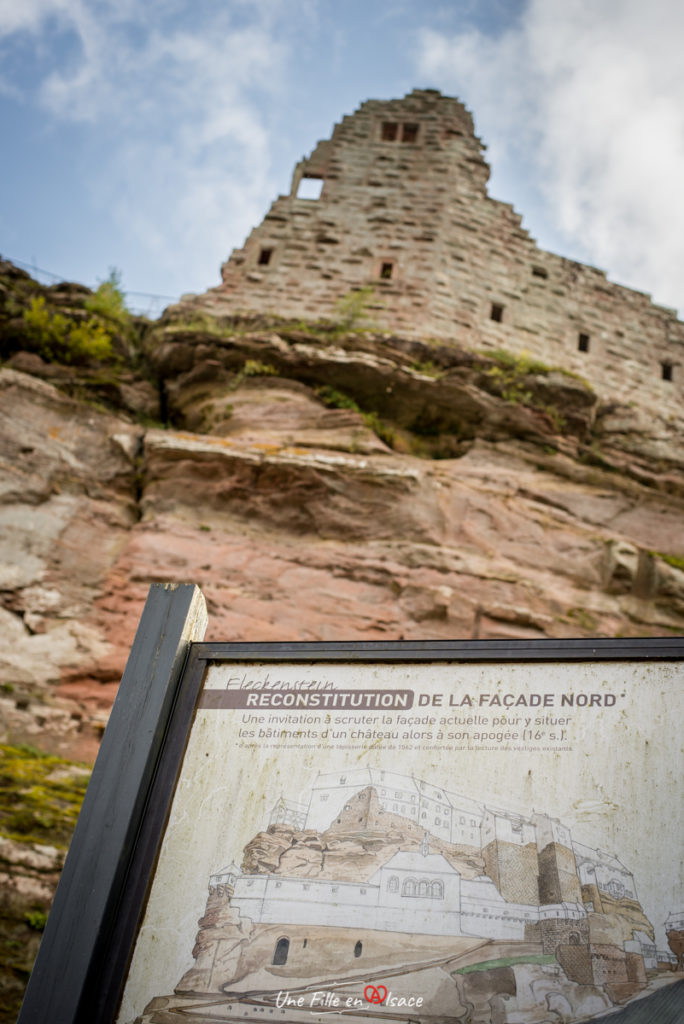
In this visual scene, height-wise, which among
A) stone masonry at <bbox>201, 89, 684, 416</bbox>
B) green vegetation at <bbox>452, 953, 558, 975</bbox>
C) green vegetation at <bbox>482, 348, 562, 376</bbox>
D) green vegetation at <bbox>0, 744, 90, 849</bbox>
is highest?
stone masonry at <bbox>201, 89, 684, 416</bbox>

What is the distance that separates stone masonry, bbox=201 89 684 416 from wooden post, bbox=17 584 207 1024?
10258 millimetres

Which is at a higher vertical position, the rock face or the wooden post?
the rock face

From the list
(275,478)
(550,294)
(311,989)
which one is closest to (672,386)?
(550,294)

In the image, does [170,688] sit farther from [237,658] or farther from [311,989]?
[311,989]

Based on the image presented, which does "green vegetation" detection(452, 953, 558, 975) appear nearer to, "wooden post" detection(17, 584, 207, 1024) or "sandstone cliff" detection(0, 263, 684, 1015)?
"wooden post" detection(17, 584, 207, 1024)

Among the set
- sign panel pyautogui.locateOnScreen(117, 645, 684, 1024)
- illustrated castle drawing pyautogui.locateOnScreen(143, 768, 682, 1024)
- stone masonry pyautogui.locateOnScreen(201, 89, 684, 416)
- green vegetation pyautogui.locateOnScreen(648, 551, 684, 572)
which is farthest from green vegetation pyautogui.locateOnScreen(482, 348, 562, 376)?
illustrated castle drawing pyautogui.locateOnScreen(143, 768, 682, 1024)

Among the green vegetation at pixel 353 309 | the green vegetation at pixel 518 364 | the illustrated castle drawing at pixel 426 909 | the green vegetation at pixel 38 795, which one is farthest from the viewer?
the green vegetation at pixel 353 309

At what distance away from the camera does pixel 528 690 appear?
3443 mm

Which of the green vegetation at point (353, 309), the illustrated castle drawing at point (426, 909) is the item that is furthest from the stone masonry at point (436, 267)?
the illustrated castle drawing at point (426, 909)

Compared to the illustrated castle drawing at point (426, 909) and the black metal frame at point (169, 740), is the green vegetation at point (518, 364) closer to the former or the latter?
the black metal frame at point (169, 740)

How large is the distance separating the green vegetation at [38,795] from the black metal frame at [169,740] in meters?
3.85

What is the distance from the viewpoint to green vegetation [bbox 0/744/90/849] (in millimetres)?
6891

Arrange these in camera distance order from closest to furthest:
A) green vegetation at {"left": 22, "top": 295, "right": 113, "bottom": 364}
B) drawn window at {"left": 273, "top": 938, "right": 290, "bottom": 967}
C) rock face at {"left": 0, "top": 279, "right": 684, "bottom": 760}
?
1. drawn window at {"left": 273, "top": 938, "right": 290, "bottom": 967}
2. rock face at {"left": 0, "top": 279, "right": 684, "bottom": 760}
3. green vegetation at {"left": 22, "top": 295, "right": 113, "bottom": 364}

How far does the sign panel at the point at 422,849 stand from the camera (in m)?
2.91
